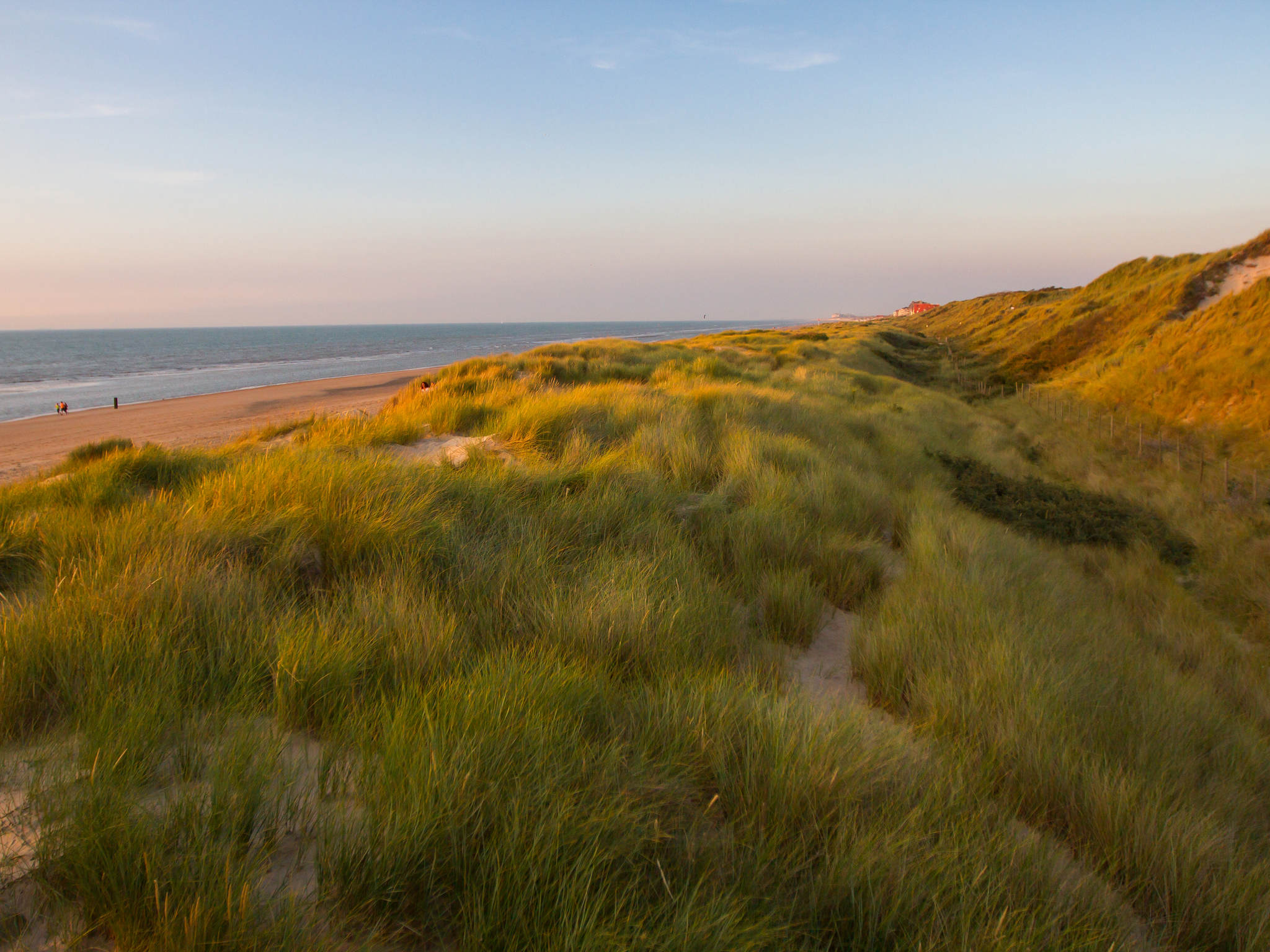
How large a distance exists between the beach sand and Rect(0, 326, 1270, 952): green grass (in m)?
9.56

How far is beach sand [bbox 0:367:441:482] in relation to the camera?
653 inches

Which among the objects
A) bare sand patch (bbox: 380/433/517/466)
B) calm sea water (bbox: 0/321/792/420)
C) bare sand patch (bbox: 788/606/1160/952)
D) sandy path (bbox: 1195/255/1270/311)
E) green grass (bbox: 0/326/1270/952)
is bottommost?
bare sand patch (bbox: 788/606/1160/952)

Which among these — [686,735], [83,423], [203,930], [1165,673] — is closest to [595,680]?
[686,735]

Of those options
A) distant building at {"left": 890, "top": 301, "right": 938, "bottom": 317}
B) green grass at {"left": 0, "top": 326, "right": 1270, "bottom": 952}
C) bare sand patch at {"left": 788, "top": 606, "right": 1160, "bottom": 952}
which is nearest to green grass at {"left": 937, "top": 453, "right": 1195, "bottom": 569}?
green grass at {"left": 0, "top": 326, "right": 1270, "bottom": 952}

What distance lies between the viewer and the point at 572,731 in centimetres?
184

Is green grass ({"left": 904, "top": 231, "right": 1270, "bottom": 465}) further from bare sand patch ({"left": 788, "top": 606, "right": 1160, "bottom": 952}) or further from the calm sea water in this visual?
the calm sea water

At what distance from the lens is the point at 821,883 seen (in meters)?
1.52

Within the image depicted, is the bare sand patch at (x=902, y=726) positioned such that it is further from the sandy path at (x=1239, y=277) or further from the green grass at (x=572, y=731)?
the sandy path at (x=1239, y=277)

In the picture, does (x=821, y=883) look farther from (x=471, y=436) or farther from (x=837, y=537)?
(x=471, y=436)

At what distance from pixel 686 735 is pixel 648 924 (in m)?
0.61

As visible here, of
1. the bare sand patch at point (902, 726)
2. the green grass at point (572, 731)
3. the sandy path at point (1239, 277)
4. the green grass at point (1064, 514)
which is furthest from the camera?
the sandy path at point (1239, 277)

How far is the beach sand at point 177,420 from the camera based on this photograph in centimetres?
1658

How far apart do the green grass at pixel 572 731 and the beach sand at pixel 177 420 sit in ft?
31.4

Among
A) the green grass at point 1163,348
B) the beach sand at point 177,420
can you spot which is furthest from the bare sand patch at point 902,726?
the green grass at point 1163,348
